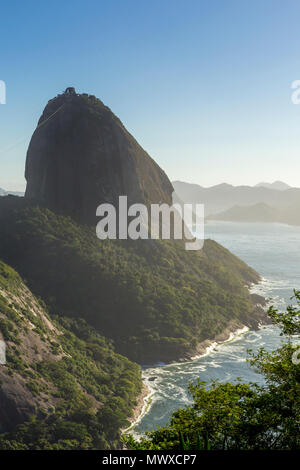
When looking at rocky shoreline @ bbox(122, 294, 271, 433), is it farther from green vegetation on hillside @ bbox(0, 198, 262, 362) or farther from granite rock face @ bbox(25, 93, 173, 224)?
granite rock face @ bbox(25, 93, 173, 224)

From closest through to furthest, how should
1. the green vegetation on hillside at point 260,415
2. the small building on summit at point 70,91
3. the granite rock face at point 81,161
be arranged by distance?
the green vegetation on hillside at point 260,415 < the granite rock face at point 81,161 < the small building on summit at point 70,91

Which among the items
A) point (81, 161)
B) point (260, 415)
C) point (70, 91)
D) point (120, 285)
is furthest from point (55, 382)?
point (70, 91)

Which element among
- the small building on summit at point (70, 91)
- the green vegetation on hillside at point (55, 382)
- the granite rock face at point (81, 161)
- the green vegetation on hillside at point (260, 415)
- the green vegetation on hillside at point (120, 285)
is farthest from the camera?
the small building on summit at point (70, 91)

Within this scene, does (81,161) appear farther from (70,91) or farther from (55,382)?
(55,382)

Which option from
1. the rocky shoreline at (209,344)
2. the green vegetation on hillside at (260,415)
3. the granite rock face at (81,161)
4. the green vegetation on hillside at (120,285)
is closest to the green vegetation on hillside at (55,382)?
the rocky shoreline at (209,344)

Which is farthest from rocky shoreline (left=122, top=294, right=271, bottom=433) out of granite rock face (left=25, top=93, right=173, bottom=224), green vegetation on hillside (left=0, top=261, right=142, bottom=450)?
granite rock face (left=25, top=93, right=173, bottom=224)

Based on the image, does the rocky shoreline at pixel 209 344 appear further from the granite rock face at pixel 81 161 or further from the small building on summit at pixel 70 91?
the small building on summit at pixel 70 91
